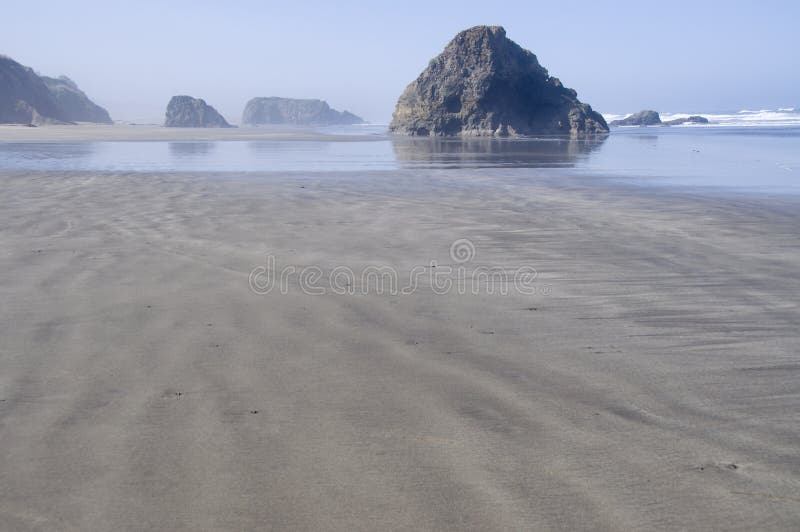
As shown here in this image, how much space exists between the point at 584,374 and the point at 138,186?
34.5 feet

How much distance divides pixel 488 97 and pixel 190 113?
60.8 metres

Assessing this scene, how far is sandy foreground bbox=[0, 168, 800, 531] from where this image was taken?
2352 mm

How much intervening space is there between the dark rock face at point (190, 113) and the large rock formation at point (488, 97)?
49.4 meters

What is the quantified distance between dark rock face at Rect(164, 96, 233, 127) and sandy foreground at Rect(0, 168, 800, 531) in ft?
341

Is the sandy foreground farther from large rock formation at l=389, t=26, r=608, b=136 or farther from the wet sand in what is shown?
large rock formation at l=389, t=26, r=608, b=136

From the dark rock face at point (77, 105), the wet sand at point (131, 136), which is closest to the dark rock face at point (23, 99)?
the dark rock face at point (77, 105)

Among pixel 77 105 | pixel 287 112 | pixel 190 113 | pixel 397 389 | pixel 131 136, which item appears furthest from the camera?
pixel 287 112

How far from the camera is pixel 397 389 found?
3.35 metres

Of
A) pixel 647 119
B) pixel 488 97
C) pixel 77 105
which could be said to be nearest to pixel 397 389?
pixel 488 97

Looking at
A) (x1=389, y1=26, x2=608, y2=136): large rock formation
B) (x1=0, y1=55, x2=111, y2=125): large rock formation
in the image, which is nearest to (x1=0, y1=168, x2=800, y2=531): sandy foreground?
(x1=389, y1=26, x2=608, y2=136): large rock formation

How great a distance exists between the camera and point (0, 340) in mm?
3951

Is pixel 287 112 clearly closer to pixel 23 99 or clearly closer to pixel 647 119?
pixel 23 99

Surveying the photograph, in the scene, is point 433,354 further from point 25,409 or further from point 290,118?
point 290,118

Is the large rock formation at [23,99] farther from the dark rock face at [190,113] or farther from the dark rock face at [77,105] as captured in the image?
the dark rock face at [77,105]
